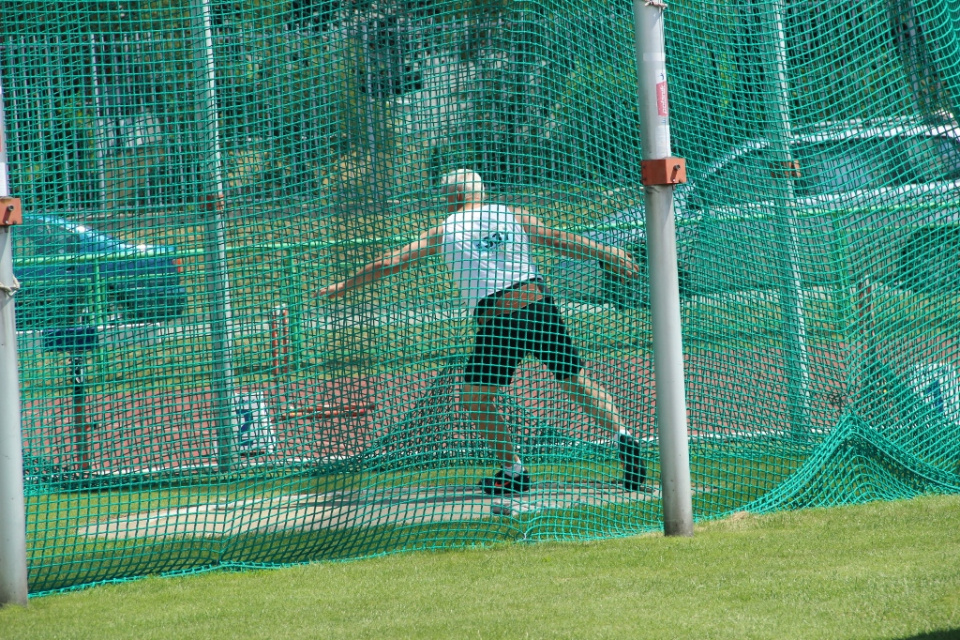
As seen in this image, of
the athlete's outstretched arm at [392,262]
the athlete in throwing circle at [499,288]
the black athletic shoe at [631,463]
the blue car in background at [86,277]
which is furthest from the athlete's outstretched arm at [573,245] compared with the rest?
the blue car in background at [86,277]

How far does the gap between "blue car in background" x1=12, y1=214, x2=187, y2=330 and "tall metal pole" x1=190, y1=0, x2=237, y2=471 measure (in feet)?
0.63

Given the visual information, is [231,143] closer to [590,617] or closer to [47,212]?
[47,212]

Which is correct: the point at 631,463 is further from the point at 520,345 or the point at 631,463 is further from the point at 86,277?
the point at 86,277

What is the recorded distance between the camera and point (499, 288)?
5.05m

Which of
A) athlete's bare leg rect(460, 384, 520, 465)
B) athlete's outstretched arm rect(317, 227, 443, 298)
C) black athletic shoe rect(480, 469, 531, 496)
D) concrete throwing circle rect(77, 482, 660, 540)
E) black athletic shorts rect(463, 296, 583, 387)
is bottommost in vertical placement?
concrete throwing circle rect(77, 482, 660, 540)

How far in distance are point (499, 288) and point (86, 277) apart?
2.07 m

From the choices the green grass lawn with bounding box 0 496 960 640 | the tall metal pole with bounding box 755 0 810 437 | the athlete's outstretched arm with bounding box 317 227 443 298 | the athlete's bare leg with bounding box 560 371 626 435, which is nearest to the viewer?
the green grass lawn with bounding box 0 496 960 640

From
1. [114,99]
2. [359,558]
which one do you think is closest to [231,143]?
[114,99]

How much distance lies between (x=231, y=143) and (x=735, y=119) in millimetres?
2597

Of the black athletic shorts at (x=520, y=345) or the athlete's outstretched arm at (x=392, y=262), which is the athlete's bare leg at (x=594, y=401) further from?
the athlete's outstretched arm at (x=392, y=262)

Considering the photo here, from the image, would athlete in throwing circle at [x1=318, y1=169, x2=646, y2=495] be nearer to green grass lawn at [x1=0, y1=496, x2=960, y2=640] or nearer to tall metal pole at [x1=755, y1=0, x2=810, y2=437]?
green grass lawn at [x1=0, y1=496, x2=960, y2=640]

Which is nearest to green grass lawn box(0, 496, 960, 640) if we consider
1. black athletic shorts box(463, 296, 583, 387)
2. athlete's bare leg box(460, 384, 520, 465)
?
athlete's bare leg box(460, 384, 520, 465)

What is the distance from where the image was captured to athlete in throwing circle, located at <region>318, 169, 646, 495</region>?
4.96 m

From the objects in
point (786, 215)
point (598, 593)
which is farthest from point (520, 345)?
point (598, 593)
